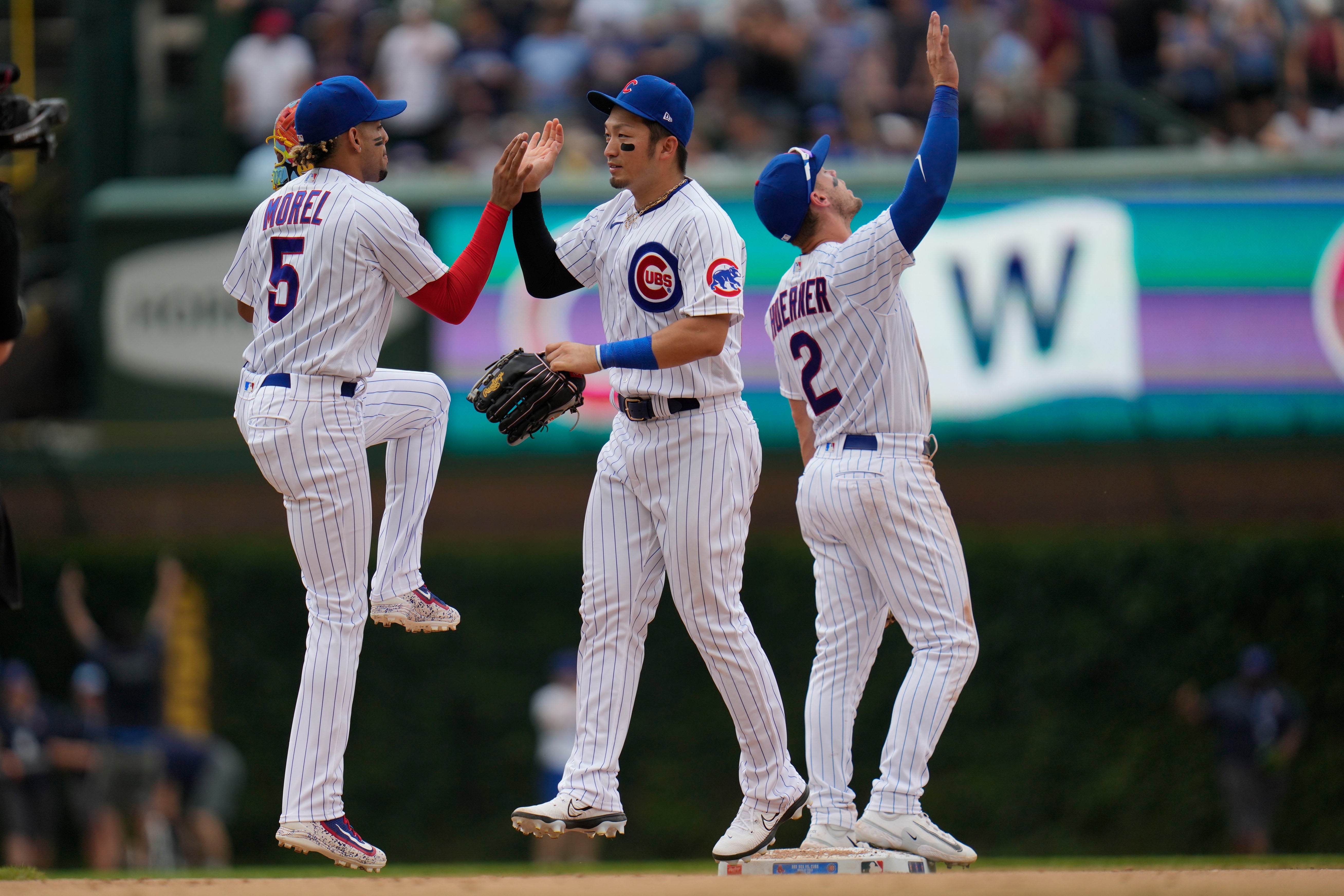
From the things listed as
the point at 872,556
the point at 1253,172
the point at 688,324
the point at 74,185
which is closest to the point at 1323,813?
the point at 1253,172

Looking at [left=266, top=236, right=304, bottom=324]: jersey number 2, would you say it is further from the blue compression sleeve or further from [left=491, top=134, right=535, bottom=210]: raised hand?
the blue compression sleeve

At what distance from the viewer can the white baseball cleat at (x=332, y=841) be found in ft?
15.6

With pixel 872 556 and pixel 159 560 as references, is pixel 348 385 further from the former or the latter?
pixel 159 560

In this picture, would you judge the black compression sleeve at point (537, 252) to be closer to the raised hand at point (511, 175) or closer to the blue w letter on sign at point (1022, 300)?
the raised hand at point (511, 175)

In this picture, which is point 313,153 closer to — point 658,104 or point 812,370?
point 658,104

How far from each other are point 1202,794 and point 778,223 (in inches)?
302

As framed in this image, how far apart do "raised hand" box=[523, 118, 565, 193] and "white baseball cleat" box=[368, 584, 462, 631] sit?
1.35 metres

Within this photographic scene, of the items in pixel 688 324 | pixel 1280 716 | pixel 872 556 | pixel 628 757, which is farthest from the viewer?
pixel 628 757

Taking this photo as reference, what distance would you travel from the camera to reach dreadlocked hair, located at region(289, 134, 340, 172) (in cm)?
491

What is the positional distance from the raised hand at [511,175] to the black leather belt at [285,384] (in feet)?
2.39

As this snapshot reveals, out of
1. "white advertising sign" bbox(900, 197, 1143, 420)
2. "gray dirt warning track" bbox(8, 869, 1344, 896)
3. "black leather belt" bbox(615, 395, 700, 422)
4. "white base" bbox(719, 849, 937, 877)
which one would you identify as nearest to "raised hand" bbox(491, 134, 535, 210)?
"black leather belt" bbox(615, 395, 700, 422)

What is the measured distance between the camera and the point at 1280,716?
1084 cm

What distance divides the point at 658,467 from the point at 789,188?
0.99m

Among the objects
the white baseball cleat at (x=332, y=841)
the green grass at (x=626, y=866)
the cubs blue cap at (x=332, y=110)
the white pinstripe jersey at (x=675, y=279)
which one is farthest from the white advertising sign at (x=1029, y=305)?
the white baseball cleat at (x=332, y=841)
